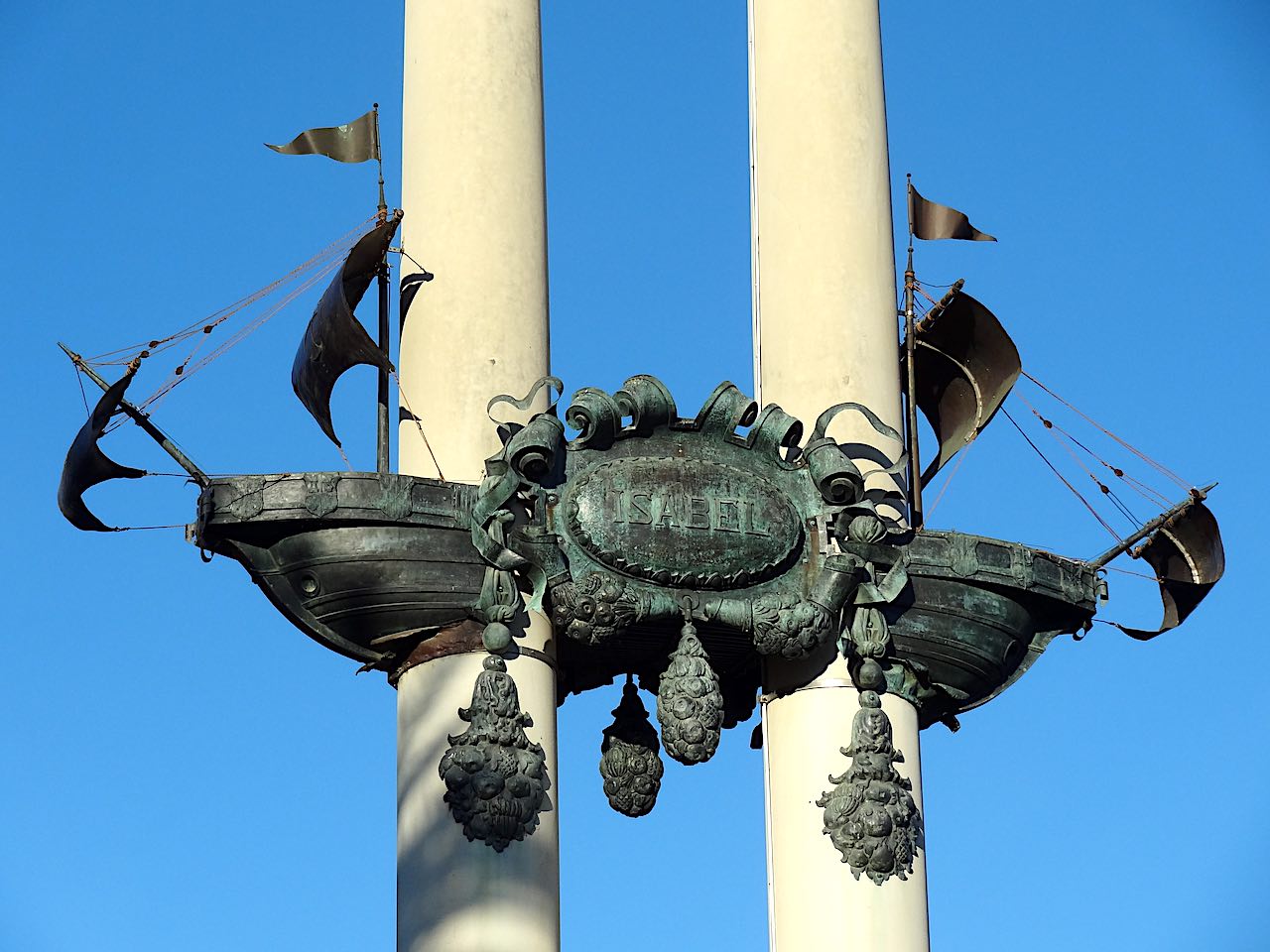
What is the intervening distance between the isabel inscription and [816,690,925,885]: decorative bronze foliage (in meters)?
1.65

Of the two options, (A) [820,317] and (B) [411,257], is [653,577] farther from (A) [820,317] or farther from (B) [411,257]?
(B) [411,257]

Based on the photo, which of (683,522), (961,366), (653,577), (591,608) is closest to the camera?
(591,608)

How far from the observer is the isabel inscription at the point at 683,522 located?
31469mm

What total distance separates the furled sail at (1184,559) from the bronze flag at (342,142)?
804 cm

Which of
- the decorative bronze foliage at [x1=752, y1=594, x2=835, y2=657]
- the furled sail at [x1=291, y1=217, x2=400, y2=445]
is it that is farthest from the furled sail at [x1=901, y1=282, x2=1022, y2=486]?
the furled sail at [x1=291, y1=217, x2=400, y2=445]

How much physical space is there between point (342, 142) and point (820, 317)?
15.7 ft

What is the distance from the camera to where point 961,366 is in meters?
35.4

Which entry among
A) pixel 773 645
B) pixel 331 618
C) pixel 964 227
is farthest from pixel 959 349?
pixel 331 618

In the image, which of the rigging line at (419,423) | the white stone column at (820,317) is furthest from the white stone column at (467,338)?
the white stone column at (820,317)

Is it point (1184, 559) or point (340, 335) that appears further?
point (1184, 559)

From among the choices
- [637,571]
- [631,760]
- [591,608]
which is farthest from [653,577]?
[631,760]

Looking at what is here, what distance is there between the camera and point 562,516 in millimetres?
31469

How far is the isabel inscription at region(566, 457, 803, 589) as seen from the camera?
3147 centimetres

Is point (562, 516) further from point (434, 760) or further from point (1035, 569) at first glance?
point (1035, 569)
